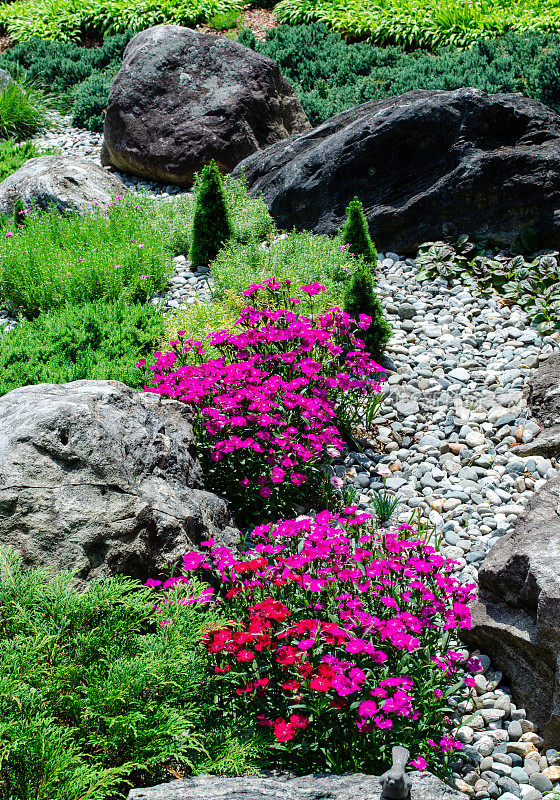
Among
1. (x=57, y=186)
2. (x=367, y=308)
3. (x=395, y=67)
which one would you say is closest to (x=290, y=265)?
(x=367, y=308)

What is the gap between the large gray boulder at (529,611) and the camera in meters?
2.94

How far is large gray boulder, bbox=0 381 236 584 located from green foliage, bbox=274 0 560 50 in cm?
1218

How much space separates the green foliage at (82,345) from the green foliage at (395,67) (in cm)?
660

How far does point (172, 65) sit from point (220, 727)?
999cm

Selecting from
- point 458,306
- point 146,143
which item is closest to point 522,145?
point 458,306

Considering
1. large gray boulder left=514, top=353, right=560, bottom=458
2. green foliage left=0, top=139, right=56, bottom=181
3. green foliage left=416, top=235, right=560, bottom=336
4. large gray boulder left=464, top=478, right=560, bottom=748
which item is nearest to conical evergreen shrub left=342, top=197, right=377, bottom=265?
green foliage left=416, top=235, right=560, bottom=336

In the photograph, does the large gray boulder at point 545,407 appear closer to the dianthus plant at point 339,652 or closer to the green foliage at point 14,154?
the dianthus plant at point 339,652

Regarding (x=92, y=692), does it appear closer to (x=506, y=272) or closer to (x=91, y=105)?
(x=506, y=272)

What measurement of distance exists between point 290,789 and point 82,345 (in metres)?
4.12

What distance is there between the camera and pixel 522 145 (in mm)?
7047

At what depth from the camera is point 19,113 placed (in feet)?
40.4

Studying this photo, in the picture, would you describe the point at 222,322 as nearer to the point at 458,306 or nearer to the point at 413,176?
the point at 458,306

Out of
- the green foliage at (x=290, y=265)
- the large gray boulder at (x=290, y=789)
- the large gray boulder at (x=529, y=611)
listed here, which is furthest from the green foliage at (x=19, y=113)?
the large gray boulder at (x=290, y=789)

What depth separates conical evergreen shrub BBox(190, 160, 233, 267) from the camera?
7.36 meters
